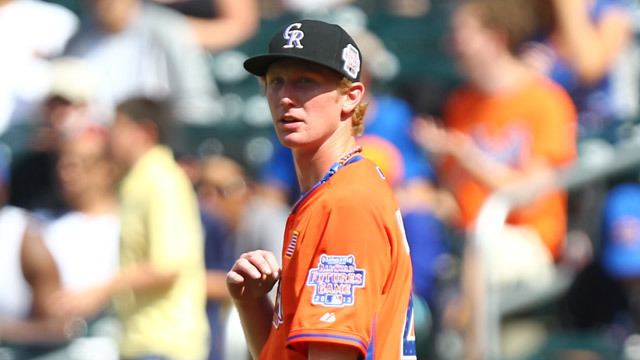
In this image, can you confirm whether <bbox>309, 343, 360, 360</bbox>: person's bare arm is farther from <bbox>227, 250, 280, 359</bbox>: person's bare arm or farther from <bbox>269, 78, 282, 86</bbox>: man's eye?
<bbox>269, 78, 282, 86</bbox>: man's eye

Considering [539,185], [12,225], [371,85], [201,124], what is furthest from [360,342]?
[201,124]

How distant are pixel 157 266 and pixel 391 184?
131 centimetres

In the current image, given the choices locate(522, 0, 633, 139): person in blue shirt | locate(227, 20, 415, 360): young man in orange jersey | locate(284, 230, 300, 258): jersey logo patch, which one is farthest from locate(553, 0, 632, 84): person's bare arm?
locate(284, 230, 300, 258): jersey logo patch

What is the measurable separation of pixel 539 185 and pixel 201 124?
8.60 feet

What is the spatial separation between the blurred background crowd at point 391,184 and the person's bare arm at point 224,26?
0.26 metres

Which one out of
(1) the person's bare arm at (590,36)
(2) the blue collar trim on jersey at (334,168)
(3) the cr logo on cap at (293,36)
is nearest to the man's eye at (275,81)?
(3) the cr logo on cap at (293,36)

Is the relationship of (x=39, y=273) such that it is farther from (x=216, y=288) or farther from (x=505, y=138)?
(x=505, y=138)

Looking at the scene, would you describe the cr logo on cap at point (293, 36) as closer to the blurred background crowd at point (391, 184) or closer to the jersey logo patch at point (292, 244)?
the jersey logo patch at point (292, 244)

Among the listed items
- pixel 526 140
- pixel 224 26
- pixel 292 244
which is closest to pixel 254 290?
pixel 292 244

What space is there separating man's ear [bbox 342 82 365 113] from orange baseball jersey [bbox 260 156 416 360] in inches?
5.9

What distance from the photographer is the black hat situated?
3.01 m

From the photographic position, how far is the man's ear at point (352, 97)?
3109mm

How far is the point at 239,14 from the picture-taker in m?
8.17

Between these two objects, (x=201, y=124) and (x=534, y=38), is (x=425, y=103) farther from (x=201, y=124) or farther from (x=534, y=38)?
Answer: (x=201, y=124)
